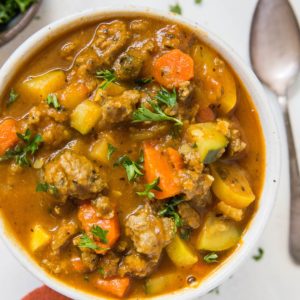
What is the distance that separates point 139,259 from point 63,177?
24.3 inches

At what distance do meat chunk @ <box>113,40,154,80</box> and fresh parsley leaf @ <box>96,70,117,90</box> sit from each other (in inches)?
1.3

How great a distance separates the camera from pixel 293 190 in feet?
13.1

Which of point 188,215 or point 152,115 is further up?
point 152,115

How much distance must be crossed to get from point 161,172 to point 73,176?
0.47 meters

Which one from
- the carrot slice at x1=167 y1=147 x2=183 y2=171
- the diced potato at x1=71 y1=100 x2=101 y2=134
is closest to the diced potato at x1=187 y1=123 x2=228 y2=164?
the carrot slice at x1=167 y1=147 x2=183 y2=171

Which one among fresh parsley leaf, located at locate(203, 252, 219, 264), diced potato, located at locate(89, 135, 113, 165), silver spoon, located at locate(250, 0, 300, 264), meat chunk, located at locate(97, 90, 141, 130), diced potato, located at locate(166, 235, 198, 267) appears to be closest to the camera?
meat chunk, located at locate(97, 90, 141, 130)

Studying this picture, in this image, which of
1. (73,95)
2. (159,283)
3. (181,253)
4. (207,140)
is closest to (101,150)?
(73,95)

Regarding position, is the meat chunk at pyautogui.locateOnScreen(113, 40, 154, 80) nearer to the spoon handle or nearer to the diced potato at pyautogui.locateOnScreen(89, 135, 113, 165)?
the diced potato at pyautogui.locateOnScreen(89, 135, 113, 165)

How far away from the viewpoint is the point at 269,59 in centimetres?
399

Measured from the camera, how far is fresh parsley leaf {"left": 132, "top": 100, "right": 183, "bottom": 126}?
315 cm

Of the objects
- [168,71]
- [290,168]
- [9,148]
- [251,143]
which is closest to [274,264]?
[290,168]

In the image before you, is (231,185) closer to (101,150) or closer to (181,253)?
(181,253)

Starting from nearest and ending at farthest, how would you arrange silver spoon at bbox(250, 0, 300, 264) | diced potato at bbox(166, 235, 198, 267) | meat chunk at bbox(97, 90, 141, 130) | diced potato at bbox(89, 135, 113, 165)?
meat chunk at bbox(97, 90, 141, 130), diced potato at bbox(89, 135, 113, 165), diced potato at bbox(166, 235, 198, 267), silver spoon at bbox(250, 0, 300, 264)

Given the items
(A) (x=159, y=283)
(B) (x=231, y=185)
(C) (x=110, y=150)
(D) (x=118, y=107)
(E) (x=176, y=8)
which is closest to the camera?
(D) (x=118, y=107)
